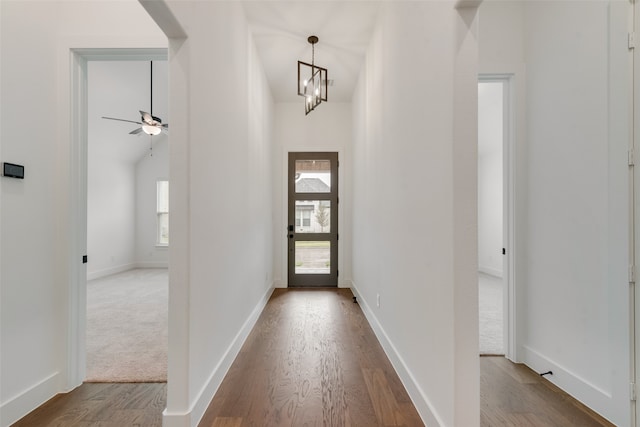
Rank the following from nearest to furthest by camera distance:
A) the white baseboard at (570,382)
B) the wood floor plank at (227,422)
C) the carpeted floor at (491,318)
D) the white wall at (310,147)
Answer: the wood floor plank at (227,422), the white baseboard at (570,382), the carpeted floor at (491,318), the white wall at (310,147)

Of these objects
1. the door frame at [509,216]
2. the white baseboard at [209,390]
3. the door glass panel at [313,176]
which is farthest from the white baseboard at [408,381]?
the door glass panel at [313,176]

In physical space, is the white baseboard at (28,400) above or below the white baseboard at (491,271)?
above

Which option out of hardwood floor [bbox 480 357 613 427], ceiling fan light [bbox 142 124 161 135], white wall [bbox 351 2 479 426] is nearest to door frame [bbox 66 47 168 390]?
white wall [bbox 351 2 479 426]

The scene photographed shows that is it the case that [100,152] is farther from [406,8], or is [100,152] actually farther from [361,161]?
[406,8]

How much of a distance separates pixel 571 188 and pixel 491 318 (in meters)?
2.00

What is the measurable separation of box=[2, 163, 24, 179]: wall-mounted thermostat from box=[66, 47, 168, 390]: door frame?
0.91ft

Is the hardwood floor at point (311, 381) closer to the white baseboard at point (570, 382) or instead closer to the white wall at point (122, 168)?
the white baseboard at point (570, 382)

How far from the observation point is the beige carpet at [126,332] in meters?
2.22

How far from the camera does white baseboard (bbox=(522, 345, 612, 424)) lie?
1.73 m

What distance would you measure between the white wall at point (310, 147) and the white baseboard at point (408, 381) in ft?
6.70

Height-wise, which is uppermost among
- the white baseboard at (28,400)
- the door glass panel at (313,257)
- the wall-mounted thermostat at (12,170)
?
the wall-mounted thermostat at (12,170)

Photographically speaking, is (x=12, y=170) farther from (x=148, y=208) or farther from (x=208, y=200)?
(x=148, y=208)

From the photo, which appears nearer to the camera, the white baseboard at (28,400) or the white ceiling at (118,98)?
the white baseboard at (28,400)

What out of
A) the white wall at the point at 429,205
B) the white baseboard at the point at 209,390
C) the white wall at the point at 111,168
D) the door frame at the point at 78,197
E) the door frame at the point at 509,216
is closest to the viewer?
the white wall at the point at 429,205
